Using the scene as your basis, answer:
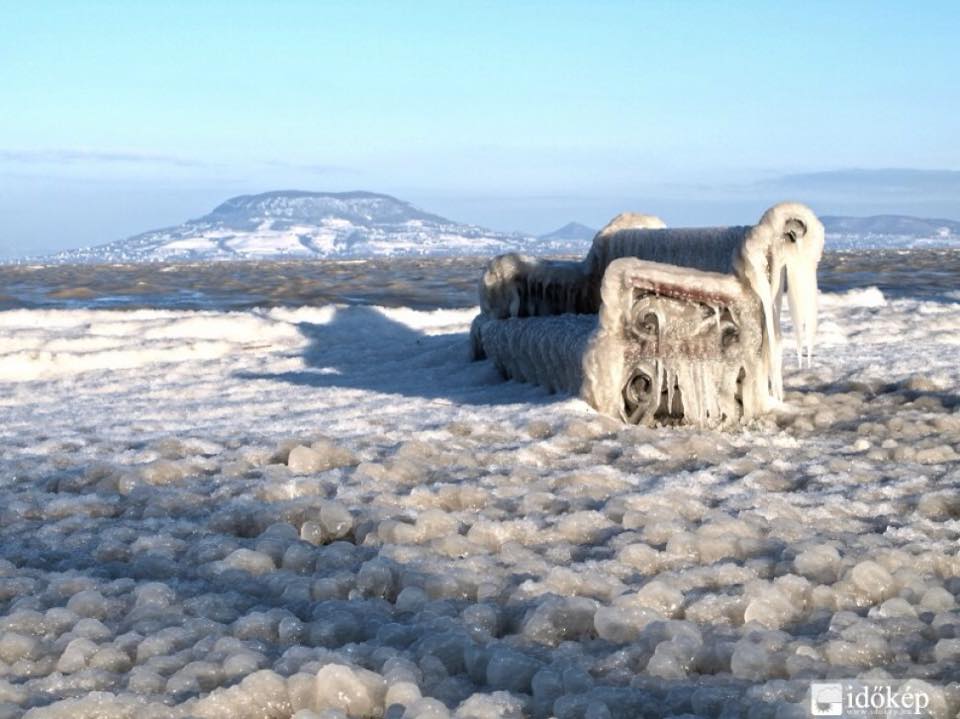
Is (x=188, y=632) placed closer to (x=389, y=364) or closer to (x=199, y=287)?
(x=389, y=364)

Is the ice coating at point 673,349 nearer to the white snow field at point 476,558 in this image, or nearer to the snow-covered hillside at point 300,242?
the white snow field at point 476,558

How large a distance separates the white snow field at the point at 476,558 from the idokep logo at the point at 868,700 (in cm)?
3

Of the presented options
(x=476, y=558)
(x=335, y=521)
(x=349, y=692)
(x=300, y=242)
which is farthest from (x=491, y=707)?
(x=300, y=242)

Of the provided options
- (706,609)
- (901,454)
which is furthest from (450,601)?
(901,454)

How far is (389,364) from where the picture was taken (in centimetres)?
1012

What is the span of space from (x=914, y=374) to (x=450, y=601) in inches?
188

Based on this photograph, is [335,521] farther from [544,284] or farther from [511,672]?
[544,284]

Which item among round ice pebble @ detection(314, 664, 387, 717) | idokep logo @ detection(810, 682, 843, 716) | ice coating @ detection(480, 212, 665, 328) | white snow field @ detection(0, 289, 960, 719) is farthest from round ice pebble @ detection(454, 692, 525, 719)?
ice coating @ detection(480, 212, 665, 328)

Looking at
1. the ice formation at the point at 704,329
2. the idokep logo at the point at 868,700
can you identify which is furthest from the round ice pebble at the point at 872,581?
the ice formation at the point at 704,329

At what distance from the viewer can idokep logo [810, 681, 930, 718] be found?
267 centimetres

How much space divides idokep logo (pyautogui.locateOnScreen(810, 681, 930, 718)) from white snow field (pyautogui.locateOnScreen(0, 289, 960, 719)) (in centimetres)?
3

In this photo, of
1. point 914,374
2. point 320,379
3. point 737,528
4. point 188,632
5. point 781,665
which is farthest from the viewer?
point 320,379

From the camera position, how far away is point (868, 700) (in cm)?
274

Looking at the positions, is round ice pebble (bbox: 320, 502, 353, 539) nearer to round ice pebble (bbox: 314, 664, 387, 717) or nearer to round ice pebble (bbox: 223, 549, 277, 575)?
round ice pebble (bbox: 223, 549, 277, 575)
